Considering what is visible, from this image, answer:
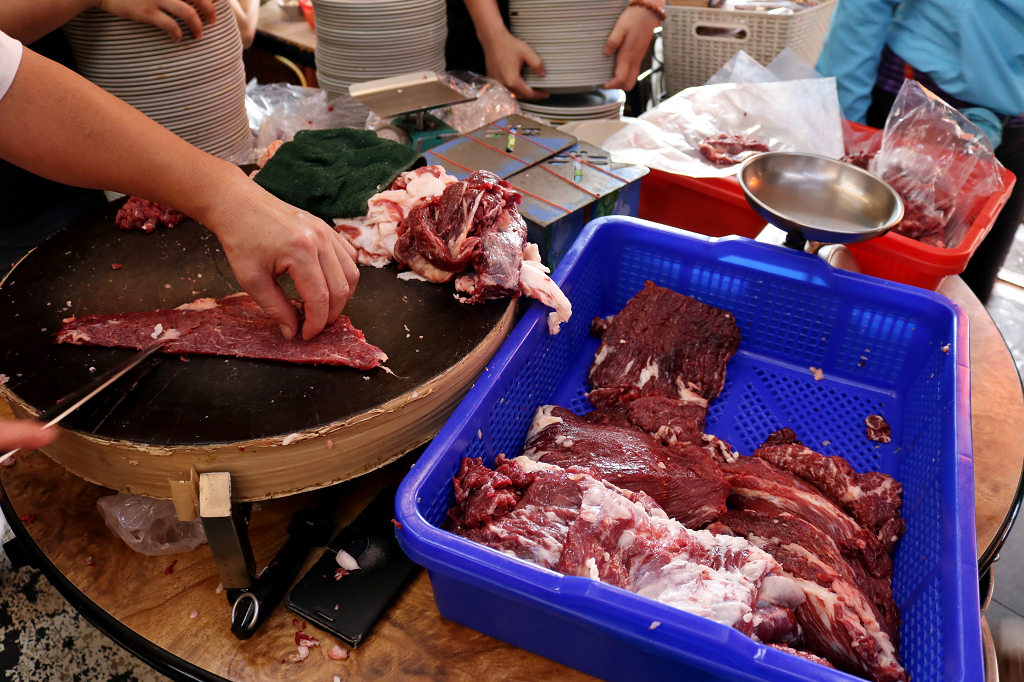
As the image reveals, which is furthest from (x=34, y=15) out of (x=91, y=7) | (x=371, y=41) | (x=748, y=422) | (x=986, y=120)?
(x=986, y=120)

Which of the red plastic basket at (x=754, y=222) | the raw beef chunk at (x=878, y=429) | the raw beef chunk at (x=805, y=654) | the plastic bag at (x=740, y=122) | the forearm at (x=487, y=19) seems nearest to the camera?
the raw beef chunk at (x=805, y=654)

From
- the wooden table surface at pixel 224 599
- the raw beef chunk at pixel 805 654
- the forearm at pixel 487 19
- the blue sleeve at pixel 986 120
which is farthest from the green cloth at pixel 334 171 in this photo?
the blue sleeve at pixel 986 120

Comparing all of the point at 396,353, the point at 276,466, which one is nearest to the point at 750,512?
the point at 396,353

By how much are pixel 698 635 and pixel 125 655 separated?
252 cm

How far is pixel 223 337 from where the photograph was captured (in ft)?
5.32

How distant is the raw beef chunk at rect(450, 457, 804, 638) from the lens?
1327 mm

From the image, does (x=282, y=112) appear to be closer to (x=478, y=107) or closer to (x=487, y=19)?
(x=478, y=107)

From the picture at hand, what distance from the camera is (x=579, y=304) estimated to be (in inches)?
89.7

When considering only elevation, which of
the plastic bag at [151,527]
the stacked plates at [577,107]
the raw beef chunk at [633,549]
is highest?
the stacked plates at [577,107]

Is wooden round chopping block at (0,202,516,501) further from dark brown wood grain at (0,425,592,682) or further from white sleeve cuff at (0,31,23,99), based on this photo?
white sleeve cuff at (0,31,23,99)

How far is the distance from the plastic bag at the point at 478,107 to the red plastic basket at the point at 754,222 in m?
0.82

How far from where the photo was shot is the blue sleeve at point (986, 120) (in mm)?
2984

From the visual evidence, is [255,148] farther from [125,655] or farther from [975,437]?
[975,437]

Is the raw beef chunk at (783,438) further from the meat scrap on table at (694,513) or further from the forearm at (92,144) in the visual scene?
the forearm at (92,144)
